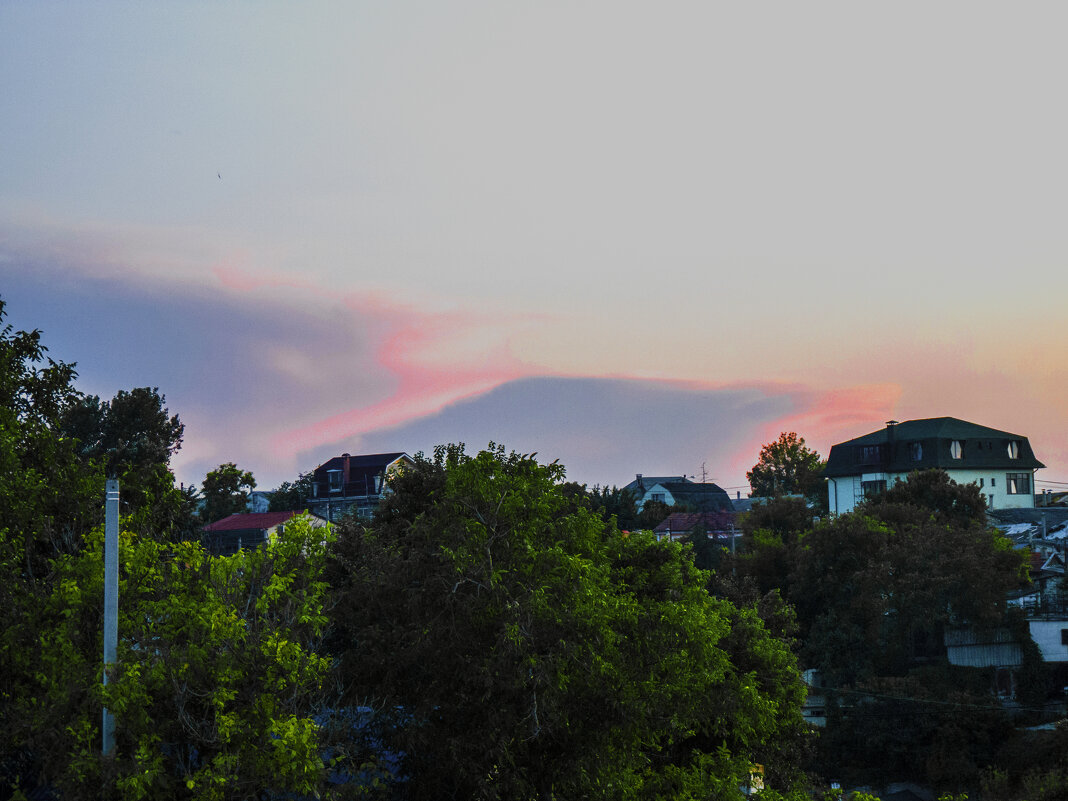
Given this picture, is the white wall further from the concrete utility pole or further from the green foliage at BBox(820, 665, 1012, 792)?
the concrete utility pole

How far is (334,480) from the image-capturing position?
82062mm

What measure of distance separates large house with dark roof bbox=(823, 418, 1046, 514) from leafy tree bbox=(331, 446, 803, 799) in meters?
63.6

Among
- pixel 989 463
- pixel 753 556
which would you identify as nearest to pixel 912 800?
pixel 753 556

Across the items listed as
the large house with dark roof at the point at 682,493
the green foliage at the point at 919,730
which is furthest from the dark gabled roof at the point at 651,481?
the green foliage at the point at 919,730

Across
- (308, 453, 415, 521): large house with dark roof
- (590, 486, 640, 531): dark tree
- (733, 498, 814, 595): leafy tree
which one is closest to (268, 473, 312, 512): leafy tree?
(308, 453, 415, 521): large house with dark roof

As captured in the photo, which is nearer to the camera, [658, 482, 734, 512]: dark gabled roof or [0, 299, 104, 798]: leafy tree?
[0, 299, 104, 798]: leafy tree

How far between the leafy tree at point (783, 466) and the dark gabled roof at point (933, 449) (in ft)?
96.9

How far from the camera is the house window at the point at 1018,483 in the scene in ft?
275

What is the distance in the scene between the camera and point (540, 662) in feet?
57.8

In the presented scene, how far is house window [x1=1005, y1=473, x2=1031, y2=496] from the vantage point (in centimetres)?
8381

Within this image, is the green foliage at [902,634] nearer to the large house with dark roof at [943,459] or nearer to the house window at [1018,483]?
the large house with dark roof at [943,459]

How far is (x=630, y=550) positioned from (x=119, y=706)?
14835 millimetres

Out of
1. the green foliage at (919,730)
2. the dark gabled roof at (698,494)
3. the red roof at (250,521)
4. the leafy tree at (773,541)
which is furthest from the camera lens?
the dark gabled roof at (698,494)

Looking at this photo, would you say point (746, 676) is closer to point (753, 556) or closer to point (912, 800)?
point (912, 800)
